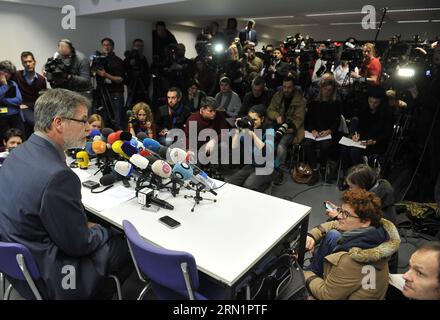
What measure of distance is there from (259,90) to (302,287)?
9.17ft

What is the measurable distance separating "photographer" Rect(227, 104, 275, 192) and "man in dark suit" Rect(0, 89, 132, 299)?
5.15ft

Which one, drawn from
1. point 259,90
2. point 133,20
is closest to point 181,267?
point 259,90

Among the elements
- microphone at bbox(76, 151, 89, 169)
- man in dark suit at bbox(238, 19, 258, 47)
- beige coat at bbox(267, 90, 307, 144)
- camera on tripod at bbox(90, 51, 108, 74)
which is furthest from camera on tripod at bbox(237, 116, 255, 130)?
camera on tripod at bbox(90, 51, 108, 74)

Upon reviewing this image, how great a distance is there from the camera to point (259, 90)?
3.81 meters

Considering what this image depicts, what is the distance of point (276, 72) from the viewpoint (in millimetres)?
4457

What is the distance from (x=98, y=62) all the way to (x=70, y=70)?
1.66 ft

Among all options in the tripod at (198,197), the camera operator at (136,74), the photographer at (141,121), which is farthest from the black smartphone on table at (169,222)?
the camera operator at (136,74)

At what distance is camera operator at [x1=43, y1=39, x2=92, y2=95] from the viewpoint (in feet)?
11.6

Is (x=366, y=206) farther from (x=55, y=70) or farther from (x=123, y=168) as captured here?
(x=55, y=70)

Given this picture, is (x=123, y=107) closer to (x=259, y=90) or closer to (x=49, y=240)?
(x=259, y=90)

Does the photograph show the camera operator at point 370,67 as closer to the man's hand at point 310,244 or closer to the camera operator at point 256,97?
the camera operator at point 256,97

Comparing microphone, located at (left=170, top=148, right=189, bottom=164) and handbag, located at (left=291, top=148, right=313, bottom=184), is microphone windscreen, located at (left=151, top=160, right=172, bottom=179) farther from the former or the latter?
handbag, located at (left=291, top=148, right=313, bottom=184)

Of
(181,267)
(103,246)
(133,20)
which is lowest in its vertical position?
(103,246)
